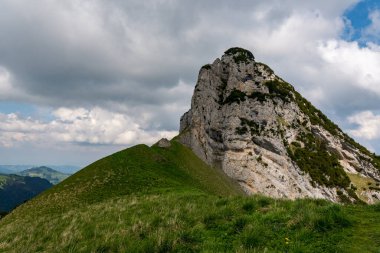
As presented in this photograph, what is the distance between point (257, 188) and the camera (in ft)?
276

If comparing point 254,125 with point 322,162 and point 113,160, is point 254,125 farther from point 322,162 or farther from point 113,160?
point 113,160

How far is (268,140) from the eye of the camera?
92.8 metres

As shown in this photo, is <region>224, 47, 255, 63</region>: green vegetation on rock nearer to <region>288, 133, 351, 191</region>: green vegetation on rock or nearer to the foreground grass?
<region>288, 133, 351, 191</region>: green vegetation on rock

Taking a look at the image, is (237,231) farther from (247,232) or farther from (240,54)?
(240,54)

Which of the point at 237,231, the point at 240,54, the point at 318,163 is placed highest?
the point at 240,54

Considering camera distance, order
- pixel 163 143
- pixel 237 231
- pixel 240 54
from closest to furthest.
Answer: pixel 237 231
pixel 163 143
pixel 240 54

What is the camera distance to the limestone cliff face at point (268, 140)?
8744cm

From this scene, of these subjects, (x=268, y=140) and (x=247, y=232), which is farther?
(x=268, y=140)

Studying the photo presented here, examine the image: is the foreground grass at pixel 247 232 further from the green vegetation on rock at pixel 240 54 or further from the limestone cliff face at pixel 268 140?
the green vegetation on rock at pixel 240 54

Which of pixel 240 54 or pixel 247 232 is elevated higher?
pixel 240 54

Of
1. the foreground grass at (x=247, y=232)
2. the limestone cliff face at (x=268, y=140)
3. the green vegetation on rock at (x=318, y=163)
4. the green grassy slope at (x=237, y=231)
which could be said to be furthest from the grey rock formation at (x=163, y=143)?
the foreground grass at (x=247, y=232)

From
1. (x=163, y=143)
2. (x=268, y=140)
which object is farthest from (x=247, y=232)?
(x=268, y=140)

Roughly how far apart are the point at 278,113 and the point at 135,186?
68162 millimetres

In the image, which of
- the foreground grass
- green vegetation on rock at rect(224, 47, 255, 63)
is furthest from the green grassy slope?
green vegetation on rock at rect(224, 47, 255, 63)
